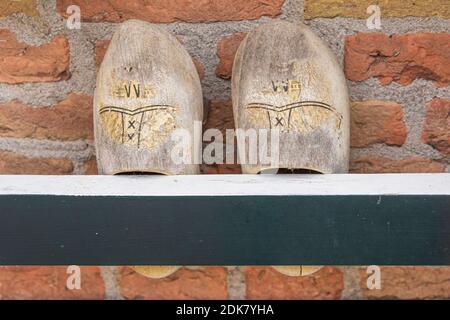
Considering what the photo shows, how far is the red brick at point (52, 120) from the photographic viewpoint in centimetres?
97

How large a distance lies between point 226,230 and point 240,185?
5cm

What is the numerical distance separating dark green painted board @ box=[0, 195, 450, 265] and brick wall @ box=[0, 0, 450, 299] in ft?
0.75

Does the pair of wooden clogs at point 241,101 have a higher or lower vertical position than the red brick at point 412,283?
higher

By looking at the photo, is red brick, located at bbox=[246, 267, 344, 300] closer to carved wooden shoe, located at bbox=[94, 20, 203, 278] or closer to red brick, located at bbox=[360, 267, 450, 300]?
red brick, located at bbox=[360, 267, 450, 300]

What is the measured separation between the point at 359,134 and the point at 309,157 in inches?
8.2

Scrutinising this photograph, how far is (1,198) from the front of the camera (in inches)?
29.8

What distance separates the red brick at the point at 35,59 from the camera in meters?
0.97

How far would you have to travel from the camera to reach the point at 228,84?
0.96 metres

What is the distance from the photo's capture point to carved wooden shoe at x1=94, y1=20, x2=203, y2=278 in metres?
0.77

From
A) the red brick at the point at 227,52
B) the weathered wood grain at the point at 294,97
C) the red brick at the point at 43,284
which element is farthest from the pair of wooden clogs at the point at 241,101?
the red brick at the point at 43,284

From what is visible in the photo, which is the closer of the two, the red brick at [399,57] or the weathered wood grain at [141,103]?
the weathered wood grain at [141,103]

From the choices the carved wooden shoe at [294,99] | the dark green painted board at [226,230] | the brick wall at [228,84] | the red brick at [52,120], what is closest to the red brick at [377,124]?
the brick wall at [228,84]

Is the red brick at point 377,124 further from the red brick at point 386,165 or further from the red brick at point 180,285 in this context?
the red brick at point 180,285

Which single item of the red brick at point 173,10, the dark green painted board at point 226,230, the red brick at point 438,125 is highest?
the red brick at point 173,10
